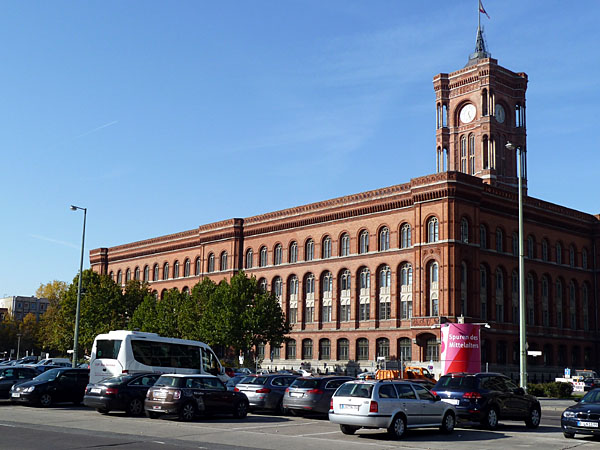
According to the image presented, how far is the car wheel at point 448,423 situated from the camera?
66.5 ft

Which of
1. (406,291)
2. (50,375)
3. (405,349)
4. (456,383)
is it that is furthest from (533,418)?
(406,291)

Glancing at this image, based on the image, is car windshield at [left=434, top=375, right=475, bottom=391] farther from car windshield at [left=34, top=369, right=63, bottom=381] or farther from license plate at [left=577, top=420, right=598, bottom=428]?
car windshield at [left=34, top=369, right=63, bottom=381]

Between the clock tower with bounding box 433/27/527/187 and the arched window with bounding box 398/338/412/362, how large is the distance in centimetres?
2736

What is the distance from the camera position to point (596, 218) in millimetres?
78000

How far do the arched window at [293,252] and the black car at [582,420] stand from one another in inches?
2241

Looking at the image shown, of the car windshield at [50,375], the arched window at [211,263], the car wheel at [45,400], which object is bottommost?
the car wheel at [45,400]

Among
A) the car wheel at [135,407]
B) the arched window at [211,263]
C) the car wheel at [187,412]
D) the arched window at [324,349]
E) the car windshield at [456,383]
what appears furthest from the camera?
the arched window at [211,263]

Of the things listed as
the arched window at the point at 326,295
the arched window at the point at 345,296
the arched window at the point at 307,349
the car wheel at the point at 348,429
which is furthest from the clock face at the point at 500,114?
the car wheel at the point at 348,429

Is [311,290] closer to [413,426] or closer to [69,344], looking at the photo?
[69,344]

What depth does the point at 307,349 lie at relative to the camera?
240ft

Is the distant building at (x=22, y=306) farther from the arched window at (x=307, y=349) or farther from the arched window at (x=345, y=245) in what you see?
the arched window at (x=345, y=245)

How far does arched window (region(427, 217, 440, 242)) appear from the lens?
61.2 m

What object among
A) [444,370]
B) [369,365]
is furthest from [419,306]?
[444,370]

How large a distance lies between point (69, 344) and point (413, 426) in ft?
231
